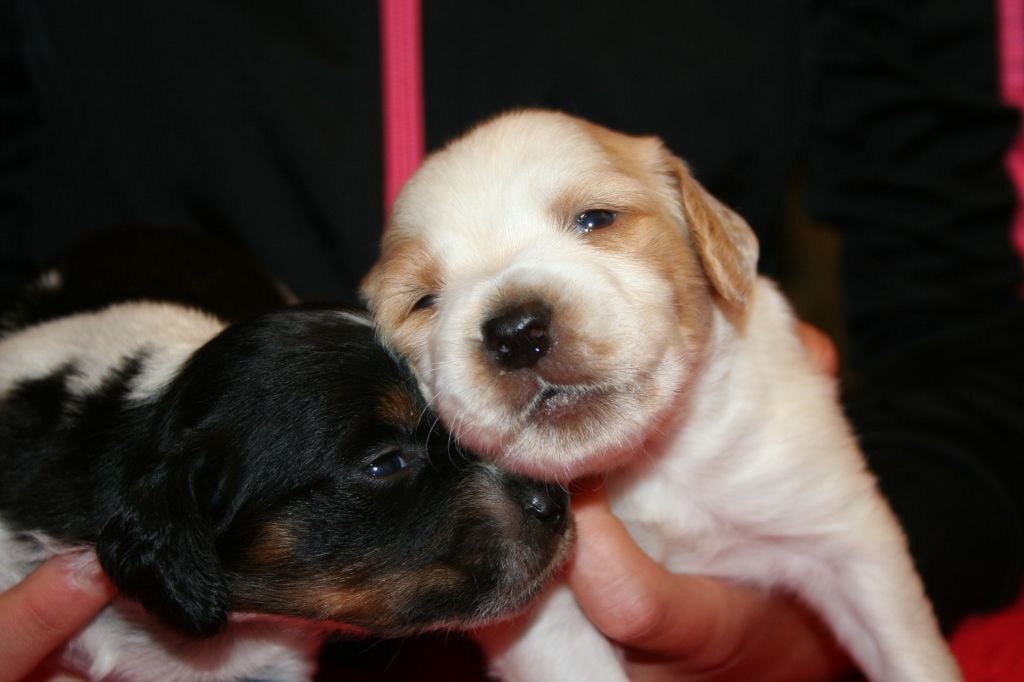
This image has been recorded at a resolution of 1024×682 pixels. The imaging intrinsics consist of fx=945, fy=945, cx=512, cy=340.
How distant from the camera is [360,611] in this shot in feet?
6.45

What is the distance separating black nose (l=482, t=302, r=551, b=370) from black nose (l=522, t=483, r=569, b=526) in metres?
0.36

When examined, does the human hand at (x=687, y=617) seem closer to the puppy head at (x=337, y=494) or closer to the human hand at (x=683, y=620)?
the human hand at (x=683, y=620)

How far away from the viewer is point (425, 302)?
215 cm

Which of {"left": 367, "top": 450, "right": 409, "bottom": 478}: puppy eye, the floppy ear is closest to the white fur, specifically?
{"left": 367, "top": 450, "right": 409, "bottom": 478}: puppy eye

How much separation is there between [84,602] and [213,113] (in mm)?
1840

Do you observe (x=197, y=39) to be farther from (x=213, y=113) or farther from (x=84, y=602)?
(x=84, y=602)

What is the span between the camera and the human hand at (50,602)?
2.02m

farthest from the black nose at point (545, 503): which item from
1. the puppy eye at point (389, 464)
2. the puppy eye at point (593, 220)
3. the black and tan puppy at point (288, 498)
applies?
the puppy eye at point (593, 220)

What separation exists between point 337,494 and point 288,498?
10 cm

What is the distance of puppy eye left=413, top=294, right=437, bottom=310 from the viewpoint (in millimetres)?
2139

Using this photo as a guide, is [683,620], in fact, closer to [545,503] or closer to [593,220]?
[545,503]

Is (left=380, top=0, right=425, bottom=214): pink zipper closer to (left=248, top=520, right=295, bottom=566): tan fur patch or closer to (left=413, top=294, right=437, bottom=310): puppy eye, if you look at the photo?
(left=413, top=294, right=437, bottom=310): puppy eye

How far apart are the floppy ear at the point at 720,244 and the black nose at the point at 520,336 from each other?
0.60 m

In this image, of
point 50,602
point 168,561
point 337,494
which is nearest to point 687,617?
point 337,494
